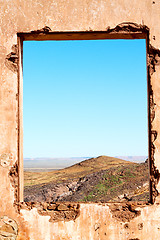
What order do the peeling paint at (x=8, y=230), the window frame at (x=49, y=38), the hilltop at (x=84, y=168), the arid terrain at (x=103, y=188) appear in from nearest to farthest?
the peeling paint at (x=8, y=230) < the window frame at (x=49, y=38) < the arid terrain at (x=103, y=188) < the hilltop at (x=84, y=168)

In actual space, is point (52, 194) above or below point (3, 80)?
below

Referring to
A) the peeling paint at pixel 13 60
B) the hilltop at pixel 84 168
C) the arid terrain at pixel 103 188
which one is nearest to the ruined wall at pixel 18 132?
the peeling paint at pixel 13 60

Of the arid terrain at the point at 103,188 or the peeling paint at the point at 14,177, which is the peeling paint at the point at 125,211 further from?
the arid terrain at the point at 103,188

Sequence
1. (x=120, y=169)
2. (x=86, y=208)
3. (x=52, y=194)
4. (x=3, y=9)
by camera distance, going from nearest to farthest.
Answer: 1. (x=86, y=208)
2. (x=3, y=9)
3. (x=52, y=194)
4. (x=120, y=169)

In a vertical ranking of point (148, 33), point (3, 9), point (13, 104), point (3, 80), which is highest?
point (3, 9)

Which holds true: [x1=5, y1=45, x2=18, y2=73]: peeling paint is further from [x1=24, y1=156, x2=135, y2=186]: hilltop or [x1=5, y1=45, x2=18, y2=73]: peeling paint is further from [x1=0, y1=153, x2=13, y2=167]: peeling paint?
[x1=24, y1=156, x2=135, y2=186]: hilltop


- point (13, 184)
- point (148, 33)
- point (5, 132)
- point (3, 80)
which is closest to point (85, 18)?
point (148, 33)

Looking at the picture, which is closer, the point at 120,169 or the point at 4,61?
the point at 4,61

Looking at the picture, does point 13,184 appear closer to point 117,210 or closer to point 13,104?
point 13,104
